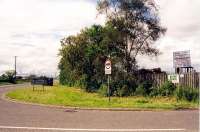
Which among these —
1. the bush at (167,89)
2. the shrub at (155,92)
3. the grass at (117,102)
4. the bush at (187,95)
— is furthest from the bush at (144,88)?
the bush at (187,95)

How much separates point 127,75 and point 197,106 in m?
14.5

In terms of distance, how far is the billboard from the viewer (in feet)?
108

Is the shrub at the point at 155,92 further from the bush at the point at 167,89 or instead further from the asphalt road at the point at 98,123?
the asphalt road at the point at 98,123

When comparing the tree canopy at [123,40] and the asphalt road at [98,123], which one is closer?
the asphalt road at [98,123]

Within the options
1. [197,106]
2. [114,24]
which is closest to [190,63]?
[114,24]

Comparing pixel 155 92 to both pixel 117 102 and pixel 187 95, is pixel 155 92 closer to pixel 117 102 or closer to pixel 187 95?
pixel 187 95

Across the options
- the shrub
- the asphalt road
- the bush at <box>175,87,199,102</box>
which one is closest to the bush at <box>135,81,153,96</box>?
the shrub

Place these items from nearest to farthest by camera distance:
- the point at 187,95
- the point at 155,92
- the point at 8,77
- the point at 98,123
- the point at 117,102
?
1. the point at 98,123
2. the point at 117,102
3. the point at 187,95
4. the point at 155,92
5. the point at 8,77

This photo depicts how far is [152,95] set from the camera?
31.6m

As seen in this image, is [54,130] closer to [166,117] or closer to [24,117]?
[24,117]

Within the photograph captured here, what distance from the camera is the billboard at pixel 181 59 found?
32.9 metres

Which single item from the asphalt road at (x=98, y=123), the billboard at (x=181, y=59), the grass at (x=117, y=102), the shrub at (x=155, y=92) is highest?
the billboard at (x=181, y=59)

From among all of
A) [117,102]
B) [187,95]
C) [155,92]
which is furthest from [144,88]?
[117,102]

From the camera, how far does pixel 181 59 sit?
110 ft
